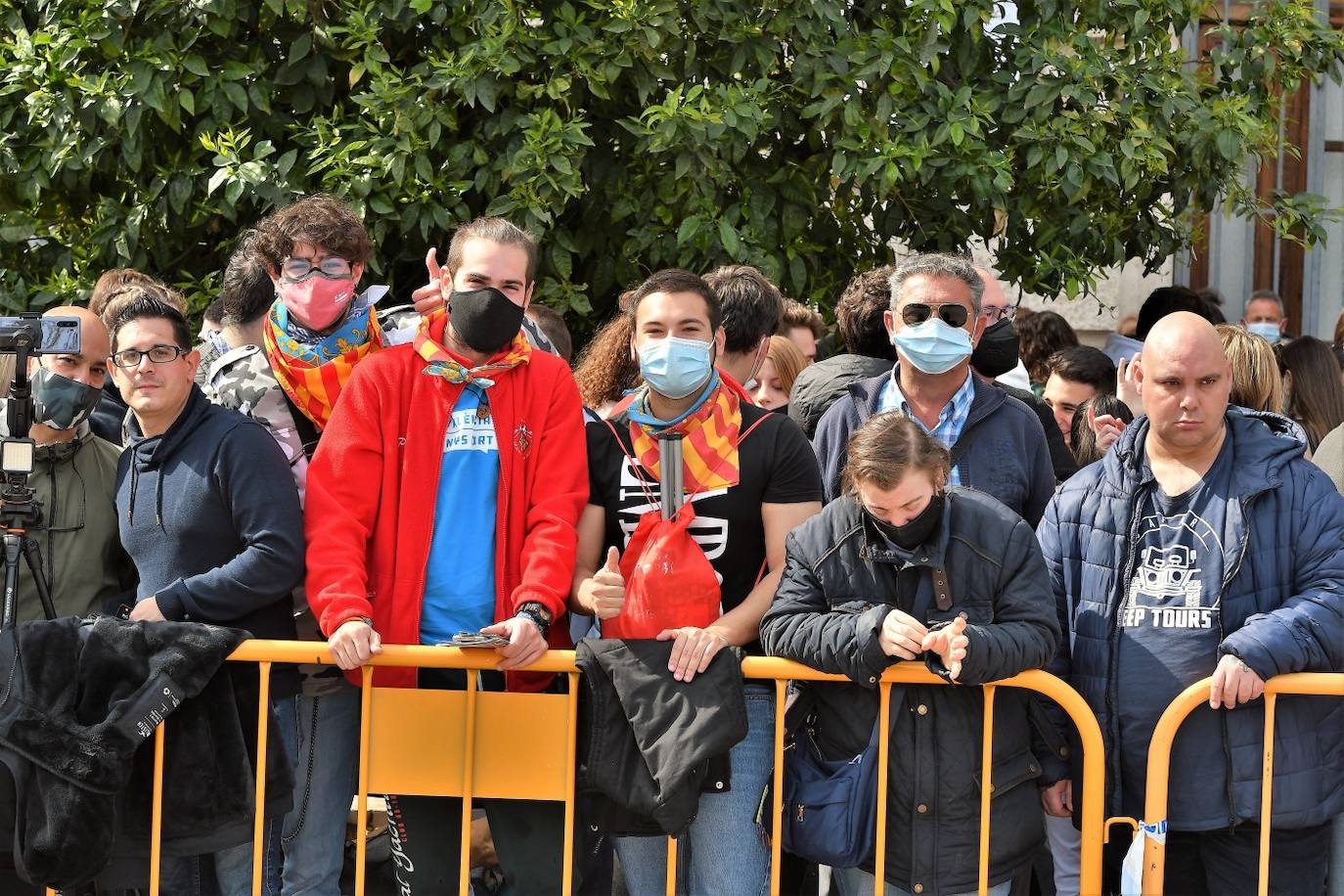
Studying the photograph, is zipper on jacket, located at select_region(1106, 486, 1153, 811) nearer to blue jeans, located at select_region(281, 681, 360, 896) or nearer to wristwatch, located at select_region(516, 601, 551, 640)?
wristwatch, located at select_region(516, 601, 551, 640)

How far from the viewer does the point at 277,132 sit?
19.5 ft

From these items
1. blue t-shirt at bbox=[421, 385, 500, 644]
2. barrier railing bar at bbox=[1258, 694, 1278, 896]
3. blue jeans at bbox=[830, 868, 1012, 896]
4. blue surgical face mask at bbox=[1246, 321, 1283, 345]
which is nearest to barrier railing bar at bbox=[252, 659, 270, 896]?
blue t-shirt at bbox=[421, 385, 500, 644]

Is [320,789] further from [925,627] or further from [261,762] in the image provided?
[925,627]

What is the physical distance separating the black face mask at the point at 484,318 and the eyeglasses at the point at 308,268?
1.18 ft

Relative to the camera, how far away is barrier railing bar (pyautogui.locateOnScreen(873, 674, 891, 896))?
143 inches

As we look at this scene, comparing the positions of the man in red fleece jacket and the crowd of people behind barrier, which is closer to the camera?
the crowd of people behind barrier

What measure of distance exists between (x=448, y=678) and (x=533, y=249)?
1.14m

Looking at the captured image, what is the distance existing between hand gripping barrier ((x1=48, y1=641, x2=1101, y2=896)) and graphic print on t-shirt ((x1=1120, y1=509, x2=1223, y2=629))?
1.10 ft

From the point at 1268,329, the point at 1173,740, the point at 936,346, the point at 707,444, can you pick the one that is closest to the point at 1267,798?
the point at 1173,740

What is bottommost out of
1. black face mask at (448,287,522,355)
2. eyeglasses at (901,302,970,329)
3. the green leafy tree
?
black face mask at (448,287,522,355)

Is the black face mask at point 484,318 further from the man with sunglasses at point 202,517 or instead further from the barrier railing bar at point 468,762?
the barrier railing bar at point 468,762

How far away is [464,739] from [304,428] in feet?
3.20

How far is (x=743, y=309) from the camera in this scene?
4.65 metres

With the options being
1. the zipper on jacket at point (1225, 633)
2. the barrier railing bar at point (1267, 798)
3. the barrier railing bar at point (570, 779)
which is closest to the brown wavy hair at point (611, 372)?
the barrier railing bar at point (570, 779)
